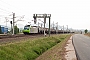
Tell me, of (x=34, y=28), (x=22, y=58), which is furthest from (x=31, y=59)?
(x=34, y=28)

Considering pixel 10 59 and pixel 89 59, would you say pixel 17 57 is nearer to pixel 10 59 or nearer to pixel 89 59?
pixel 10 59

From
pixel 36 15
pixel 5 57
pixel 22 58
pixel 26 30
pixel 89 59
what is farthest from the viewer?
pixel 26 30

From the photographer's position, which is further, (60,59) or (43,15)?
(43,15)

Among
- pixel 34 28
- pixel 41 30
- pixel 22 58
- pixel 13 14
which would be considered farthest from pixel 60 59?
pixel 41 30

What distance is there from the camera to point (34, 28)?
6681cm

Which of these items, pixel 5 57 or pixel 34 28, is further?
pixel 34 28

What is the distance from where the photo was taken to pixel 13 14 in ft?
198

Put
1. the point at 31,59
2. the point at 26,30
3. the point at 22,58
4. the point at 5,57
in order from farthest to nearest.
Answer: the point at 26,30 < the point at 31,59 < the point at 22,58 < the point at 5,57

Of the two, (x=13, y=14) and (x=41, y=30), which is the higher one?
(x=13, y=14)

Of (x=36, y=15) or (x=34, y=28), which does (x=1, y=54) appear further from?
(x=34, y=28)

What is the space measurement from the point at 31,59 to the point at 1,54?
17.3 ft

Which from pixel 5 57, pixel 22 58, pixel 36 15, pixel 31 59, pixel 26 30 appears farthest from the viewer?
pixel 26 30

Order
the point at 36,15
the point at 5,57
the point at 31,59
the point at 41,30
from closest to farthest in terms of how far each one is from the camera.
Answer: the point at 5,57 < the point at 31,59 < the point at 36,15 < the point at 41,30

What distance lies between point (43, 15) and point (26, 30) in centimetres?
838
